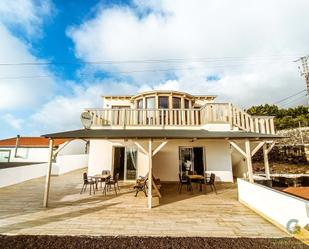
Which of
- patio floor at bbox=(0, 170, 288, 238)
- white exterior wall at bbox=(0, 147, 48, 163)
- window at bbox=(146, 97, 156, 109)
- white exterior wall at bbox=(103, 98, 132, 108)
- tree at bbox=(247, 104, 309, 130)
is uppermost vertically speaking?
tree at bbox=(247, 104, 309, 130)

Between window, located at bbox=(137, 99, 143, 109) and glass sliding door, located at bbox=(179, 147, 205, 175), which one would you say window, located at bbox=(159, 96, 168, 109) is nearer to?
window, located at bbox=(137, 99, 143, 109)

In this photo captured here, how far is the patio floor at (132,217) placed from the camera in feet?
12.7

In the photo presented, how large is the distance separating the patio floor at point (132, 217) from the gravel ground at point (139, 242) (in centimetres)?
26

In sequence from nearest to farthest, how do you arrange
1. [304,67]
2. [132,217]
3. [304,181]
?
[132,217], [304,181], [304,67]

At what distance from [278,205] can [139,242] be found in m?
3.40

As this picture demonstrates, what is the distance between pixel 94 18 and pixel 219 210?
37.8 ft

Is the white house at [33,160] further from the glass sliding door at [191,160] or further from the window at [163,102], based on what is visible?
the glass sliding door at [191,160]

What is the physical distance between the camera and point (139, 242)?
3.35 meters

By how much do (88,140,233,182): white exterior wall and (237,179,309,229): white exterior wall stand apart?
13.1 feet

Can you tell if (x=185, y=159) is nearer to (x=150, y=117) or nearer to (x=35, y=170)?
(x=150, y=117)

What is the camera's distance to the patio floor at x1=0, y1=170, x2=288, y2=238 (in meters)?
3.88

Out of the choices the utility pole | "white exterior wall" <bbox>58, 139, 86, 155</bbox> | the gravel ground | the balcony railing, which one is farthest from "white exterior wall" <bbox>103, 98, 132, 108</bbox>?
the utility pole

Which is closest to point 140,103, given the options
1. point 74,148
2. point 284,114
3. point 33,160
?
point 74,148

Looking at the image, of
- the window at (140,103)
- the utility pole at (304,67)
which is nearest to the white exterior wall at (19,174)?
the window at (140,103)
